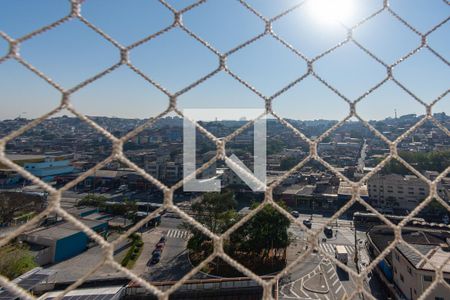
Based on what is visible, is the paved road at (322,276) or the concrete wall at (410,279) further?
the paved road at (322,276)

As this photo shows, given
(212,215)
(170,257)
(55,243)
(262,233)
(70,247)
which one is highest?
(212,215)

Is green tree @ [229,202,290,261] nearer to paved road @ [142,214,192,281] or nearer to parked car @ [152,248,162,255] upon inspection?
paved road @ [142,214,192,281]

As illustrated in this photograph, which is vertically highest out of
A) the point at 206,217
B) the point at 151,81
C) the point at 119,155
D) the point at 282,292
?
the point at 151,81

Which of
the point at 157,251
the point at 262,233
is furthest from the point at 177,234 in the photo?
the point at 262,233

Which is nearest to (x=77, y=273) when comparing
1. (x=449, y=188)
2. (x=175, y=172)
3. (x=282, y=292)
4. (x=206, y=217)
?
(x=206, y=217)

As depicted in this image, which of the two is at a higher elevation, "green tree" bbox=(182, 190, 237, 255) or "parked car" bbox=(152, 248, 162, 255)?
"green tree" bbox=(182, 190, 237, 255)

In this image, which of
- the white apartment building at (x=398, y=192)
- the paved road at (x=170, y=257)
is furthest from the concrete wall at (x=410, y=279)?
the white apartment building at (x=398, y=192)

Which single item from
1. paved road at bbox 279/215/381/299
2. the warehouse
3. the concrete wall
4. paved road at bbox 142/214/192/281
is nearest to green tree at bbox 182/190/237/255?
paved road at bbox 142/214/192/281

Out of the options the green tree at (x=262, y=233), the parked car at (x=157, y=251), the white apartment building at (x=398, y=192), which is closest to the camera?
the green tree at (x=262, y=233)

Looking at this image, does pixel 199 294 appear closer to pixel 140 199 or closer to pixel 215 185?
pixel 215 185

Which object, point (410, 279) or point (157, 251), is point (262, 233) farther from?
point (157, 251)

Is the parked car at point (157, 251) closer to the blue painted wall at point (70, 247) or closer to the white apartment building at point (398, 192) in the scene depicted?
the blue painted wall at point (70, 247)
